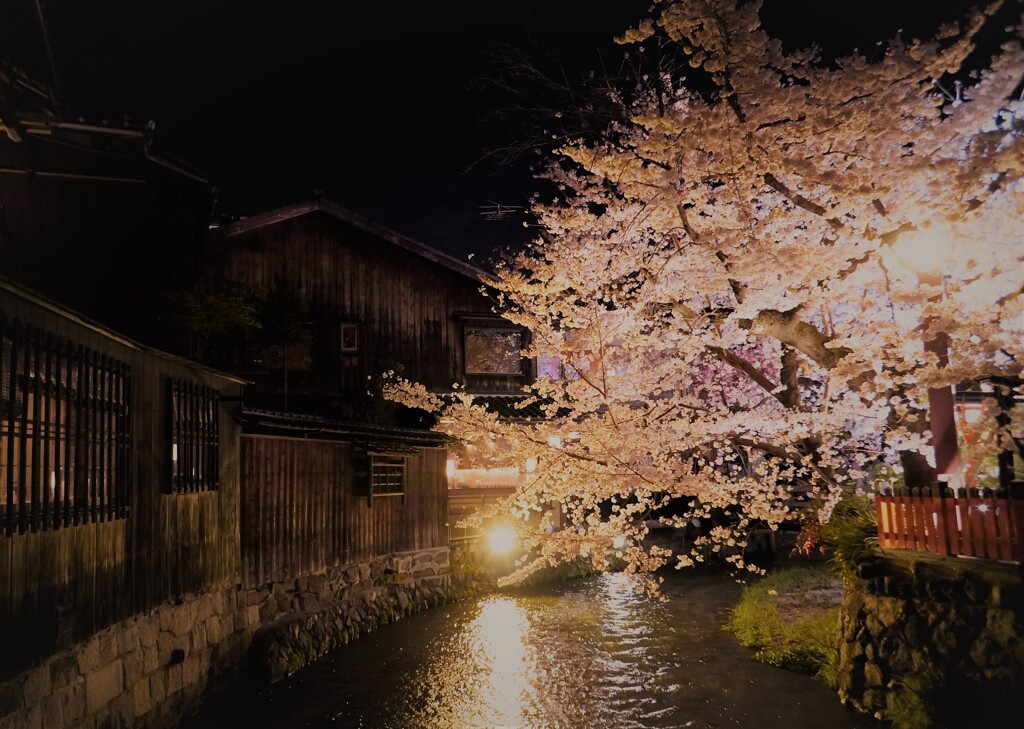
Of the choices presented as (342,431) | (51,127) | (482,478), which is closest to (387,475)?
(342,431)

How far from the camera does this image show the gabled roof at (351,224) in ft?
75.6

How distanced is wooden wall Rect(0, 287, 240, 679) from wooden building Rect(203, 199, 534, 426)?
9.23 m

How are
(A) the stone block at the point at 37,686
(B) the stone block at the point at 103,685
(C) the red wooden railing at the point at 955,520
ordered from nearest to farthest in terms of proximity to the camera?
(A) the stone block at the point at 37,686
(B) the stone block at the point at 103,685
(C) the red wooden railing at the point at 955,520

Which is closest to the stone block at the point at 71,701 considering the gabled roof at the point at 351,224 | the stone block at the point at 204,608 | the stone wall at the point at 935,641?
the stone block at the point at 204,608

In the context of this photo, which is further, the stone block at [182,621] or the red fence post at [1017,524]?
the stone block at [182,621]

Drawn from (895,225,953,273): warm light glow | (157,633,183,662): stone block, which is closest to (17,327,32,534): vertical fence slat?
(157,633,183,662): stone block

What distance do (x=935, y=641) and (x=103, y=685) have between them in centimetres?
1093

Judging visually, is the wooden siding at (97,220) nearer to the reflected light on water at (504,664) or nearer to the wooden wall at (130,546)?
the wooden wall at (130,546)

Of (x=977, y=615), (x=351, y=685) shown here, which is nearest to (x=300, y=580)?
(x=351, y=685)

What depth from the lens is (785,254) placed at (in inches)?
377

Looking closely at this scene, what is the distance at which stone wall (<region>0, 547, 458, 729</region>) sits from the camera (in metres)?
7.58

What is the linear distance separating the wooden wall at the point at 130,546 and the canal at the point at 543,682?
2.48 m

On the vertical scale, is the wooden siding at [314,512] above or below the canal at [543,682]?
above

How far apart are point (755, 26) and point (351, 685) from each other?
497 inches
